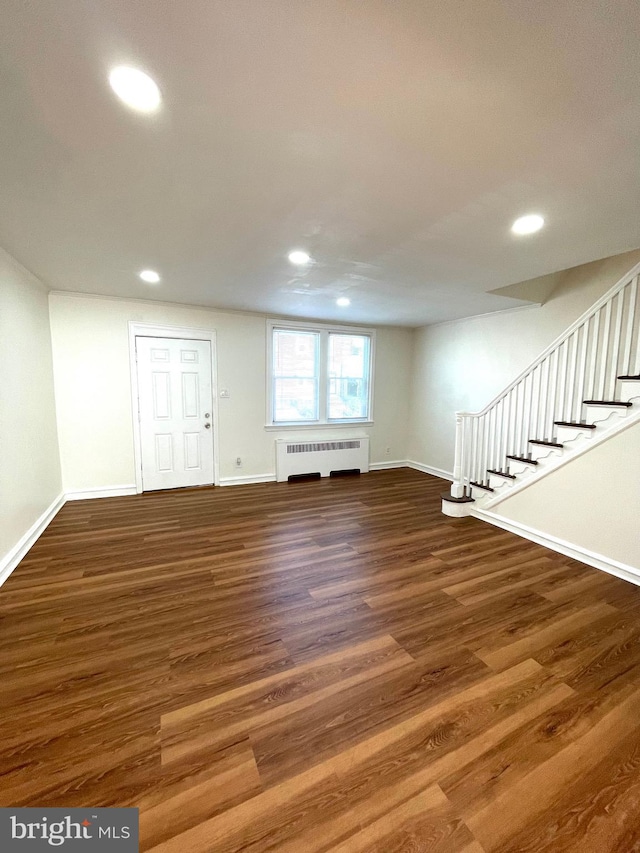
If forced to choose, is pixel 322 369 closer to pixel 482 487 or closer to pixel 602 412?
pixel 482 487

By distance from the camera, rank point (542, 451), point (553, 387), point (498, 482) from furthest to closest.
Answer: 1. point (498, 482)
2. point (553, 387)
3. point (542, 451)

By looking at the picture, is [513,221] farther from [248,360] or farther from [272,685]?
[248,360]

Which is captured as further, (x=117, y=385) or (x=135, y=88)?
(x=117, y=385)

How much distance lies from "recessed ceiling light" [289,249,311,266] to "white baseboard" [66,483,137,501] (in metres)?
3.51

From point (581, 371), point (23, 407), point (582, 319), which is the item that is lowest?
point (23, 407)

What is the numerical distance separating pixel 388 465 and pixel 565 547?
10.7 feet

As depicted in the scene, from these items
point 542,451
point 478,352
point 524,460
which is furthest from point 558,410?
point 478,352

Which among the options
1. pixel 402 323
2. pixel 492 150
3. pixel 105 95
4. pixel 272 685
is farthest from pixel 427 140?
pixel 402 323

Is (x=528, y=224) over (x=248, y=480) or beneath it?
over

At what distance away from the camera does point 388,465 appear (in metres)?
6.13

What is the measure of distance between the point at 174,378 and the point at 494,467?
4123 millimetres

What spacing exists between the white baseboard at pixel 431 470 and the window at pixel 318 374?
1254 mm

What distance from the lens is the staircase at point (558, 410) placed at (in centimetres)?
282

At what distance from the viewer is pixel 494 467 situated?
3.93m
